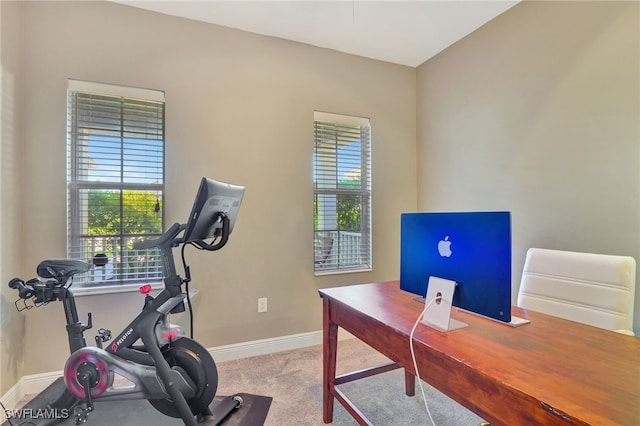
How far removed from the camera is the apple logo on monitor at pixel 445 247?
4.03 feet

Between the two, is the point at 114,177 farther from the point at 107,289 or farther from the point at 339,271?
the point at 339,271

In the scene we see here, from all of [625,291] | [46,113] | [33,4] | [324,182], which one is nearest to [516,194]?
[625,291]

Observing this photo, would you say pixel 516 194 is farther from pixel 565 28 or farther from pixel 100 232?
pixel 100 232

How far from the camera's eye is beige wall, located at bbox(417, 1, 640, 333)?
1776mm

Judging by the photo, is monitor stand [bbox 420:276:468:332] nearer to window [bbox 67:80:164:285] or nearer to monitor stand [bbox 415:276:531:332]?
monitor stand [bbox 415:276:531:332]

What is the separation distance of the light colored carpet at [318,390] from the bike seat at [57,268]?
123 centimetres

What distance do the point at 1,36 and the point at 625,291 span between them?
3.77m

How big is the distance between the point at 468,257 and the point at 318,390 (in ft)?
5.12

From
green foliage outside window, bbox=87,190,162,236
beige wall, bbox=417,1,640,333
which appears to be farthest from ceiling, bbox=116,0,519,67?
green foliage outside window, bbox=87,190,162,236

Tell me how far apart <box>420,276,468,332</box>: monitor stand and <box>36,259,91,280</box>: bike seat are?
1929mm

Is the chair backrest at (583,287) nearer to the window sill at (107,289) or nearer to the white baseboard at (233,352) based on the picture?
the white baseboard at (233,352)

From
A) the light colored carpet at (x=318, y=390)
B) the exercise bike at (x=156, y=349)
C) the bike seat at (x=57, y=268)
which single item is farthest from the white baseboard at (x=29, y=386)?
the light colored carpet at (x=318, y=390)

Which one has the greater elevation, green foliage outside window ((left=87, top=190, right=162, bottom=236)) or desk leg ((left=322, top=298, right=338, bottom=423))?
green foliage outside window ((left=87, top=190, right=162, bottom=236))

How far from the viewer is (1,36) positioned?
1.82m
